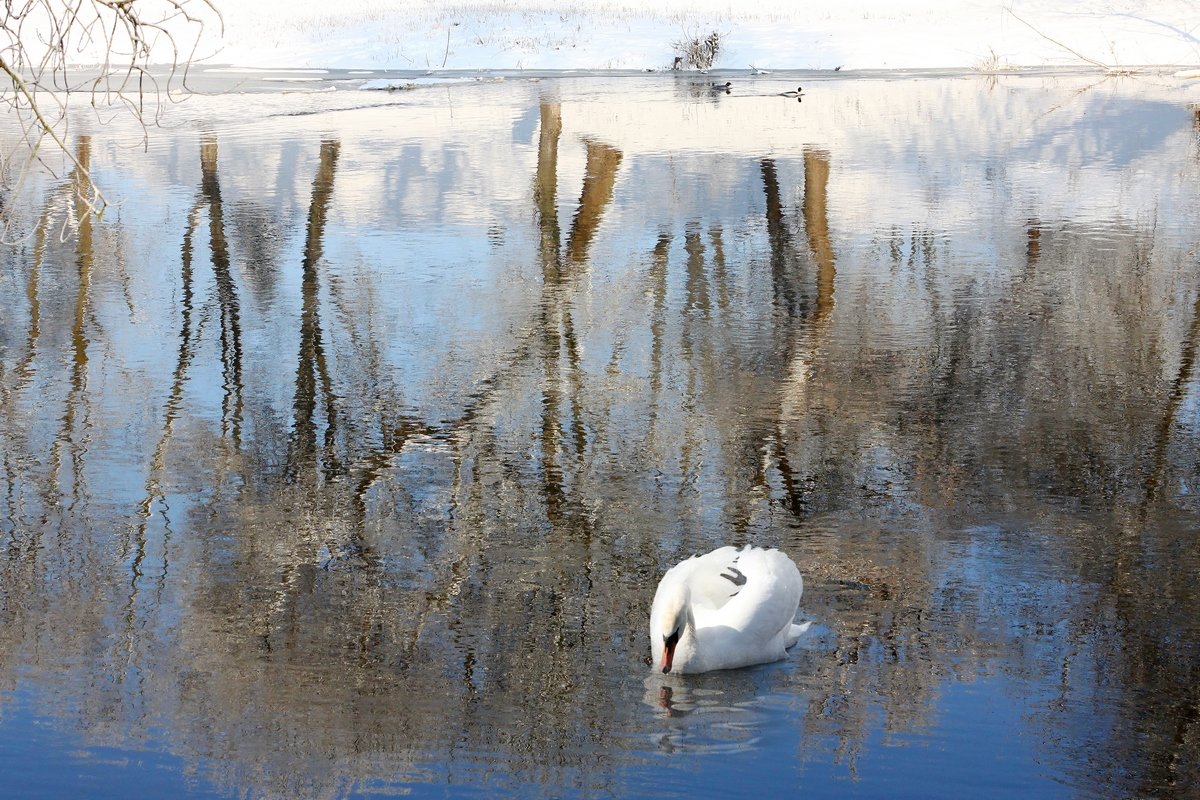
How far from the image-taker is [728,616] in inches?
201

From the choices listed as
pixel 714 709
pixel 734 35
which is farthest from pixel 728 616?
pixel 734 35

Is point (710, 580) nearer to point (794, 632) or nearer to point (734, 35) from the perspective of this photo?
point (794, 632)

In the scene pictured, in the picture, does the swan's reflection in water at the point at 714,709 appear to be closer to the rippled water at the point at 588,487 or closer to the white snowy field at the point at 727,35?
the rippled water at the point at 588,487

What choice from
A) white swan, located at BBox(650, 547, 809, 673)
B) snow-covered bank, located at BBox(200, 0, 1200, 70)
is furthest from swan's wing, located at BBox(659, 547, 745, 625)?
snow-covered bank, located at BBox(200, 0, 1200, 70)

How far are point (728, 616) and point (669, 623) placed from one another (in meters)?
0.28

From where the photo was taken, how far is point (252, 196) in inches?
606

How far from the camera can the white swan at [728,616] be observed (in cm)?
498

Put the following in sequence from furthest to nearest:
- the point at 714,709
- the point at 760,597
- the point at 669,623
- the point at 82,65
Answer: the point at 82,65, the point at 760,597, the point at 669,623, the point at 714,709

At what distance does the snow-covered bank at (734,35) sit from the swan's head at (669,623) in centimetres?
3265

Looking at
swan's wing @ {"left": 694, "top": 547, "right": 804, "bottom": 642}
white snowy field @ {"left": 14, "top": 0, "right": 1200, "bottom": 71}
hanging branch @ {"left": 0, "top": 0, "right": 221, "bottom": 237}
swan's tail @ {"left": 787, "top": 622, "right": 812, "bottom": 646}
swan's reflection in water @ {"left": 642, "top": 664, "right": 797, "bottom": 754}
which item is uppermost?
white snowy field @ {"left": 14, "top": 0, "right": 1200, "bottom": 71}

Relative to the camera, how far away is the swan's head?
4.94 meters

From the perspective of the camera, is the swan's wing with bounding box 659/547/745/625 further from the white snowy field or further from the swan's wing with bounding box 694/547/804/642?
the white snowy field

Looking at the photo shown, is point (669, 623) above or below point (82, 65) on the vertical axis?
below

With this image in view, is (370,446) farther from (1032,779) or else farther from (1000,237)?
(1000,237)
